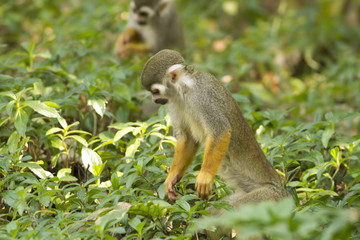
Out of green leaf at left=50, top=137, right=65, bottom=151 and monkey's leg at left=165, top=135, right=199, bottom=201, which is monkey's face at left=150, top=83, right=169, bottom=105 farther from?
green leaf at left=50, top=137, right=65, bottom=151

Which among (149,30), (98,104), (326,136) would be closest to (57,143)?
(98,104)

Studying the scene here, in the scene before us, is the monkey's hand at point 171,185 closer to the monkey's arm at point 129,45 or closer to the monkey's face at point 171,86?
the monkey's face at point 171,86

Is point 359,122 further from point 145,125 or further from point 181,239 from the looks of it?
point 181,239

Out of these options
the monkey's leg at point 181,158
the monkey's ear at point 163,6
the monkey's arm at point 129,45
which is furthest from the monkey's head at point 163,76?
the monkey's ear at point 163,6

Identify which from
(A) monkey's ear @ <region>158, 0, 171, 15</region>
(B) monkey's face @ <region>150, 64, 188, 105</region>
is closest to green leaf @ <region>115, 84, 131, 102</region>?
(B) monkey's face @ <region>150, 64, 188, 105</region>

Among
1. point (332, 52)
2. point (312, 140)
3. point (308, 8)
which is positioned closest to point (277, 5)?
point (308, 8)

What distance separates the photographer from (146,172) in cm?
405

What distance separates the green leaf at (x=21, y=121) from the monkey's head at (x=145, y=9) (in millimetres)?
3788

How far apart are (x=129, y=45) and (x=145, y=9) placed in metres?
0.57

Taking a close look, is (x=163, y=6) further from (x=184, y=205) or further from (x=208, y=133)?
(x=184, y=205)

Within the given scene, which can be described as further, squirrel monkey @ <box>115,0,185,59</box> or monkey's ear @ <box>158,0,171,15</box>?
monkey's ear @ <box>158,0,171,15</box>

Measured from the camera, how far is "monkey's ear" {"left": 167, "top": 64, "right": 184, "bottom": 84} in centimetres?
365

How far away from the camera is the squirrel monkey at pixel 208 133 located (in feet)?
11.8

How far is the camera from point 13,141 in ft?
12.6
